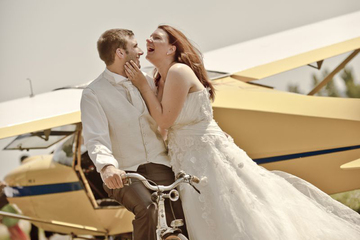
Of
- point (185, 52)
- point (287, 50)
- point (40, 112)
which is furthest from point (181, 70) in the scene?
point (287, 50)

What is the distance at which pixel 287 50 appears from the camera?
28.2 ft

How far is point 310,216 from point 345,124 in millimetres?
2269

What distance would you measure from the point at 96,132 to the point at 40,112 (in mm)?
3982

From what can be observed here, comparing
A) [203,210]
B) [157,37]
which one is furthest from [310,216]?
[157,37]

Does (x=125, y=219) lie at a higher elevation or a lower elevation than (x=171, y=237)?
lower

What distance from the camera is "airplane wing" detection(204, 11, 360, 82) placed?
302 inches

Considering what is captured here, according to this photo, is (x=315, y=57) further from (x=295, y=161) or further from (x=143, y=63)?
(x=143, y=63)

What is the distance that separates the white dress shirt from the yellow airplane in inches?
90.8

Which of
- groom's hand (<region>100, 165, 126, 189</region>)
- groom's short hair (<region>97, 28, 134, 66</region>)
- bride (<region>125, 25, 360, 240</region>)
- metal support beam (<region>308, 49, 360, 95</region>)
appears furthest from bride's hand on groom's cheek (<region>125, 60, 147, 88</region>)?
metal support beam (<region>308, 49, 360, 95</region>)

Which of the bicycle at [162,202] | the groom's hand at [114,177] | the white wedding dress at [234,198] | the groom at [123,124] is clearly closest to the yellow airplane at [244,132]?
the white wedding dress at [234,198]

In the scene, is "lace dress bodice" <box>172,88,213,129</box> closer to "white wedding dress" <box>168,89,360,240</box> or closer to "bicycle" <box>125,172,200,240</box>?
"white wedding dress" <box>168,89,360,240</box>

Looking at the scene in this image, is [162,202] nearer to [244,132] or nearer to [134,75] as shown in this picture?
[134,75]

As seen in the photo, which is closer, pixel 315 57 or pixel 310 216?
pixel 310 216

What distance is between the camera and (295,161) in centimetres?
602
